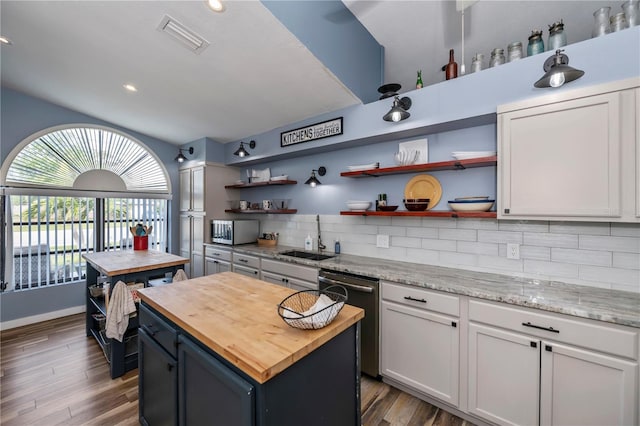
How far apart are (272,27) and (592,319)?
9.02 feet

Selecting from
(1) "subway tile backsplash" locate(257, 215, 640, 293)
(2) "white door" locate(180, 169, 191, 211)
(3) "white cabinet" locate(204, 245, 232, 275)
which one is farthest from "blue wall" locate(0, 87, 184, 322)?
(1) "subway tile backsplash" locate(257, 215, 640, 293)

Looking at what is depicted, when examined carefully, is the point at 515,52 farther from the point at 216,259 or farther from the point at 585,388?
the point at 216,259

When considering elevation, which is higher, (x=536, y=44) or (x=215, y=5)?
(x=215, y=5)

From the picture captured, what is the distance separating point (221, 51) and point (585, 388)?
3.36 meters

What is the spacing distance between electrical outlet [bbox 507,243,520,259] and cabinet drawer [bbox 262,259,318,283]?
1607mm

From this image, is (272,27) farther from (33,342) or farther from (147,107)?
(33,342)

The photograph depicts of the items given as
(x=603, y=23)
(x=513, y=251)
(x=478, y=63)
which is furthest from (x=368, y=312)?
(x=603, y=23)

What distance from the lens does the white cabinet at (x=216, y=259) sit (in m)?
3.66

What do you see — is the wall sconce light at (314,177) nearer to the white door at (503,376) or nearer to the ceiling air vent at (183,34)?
the ceiling air vent at (183,34)

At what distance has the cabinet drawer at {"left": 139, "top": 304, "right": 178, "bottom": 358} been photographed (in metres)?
1.29

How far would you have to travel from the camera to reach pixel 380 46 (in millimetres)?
3061

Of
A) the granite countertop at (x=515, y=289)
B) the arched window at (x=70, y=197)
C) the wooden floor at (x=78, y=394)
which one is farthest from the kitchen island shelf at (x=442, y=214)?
the arched window at (x=70, y=197)

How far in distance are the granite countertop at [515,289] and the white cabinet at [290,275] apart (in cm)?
13

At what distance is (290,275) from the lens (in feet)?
9.18
